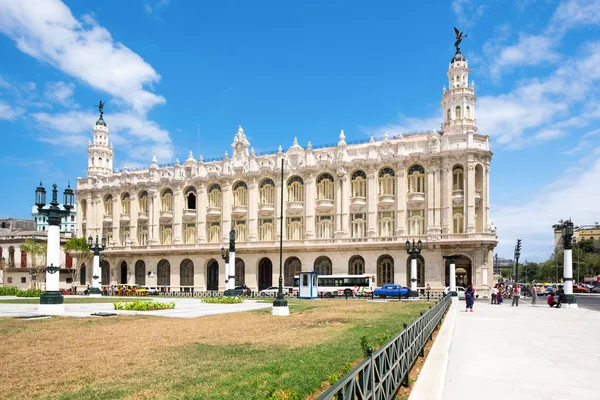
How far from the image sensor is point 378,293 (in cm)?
5084

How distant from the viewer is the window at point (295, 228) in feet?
205

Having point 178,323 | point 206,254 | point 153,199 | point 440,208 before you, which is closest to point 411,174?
point 440,208

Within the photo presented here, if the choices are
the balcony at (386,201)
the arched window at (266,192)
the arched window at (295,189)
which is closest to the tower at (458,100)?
the balcony at (386,201)

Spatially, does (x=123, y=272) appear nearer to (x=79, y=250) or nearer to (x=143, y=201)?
(x=79, y=250)

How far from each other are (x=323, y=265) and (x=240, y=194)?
49.8 feet

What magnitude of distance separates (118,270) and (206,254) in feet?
54.6

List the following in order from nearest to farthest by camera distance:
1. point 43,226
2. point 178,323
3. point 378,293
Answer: point 178,323
point 378,293
point 43,226

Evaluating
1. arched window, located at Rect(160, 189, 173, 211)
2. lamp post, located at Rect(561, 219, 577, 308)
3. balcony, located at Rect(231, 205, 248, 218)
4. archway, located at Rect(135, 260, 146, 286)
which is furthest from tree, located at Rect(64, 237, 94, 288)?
lamp post, located at Rect(561, 219, 577, 308)

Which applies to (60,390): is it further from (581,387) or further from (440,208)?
(440,208)

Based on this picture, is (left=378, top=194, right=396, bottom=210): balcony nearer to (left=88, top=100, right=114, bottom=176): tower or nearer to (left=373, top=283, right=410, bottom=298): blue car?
(left=373, top=283, right=410, bottom=298): blue car

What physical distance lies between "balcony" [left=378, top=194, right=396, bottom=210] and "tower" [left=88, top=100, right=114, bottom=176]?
44.9m

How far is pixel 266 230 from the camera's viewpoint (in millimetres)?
64812

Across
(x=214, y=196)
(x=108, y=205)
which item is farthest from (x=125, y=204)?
(x=214, y=196)

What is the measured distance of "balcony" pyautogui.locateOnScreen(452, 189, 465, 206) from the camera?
54.6 meters
